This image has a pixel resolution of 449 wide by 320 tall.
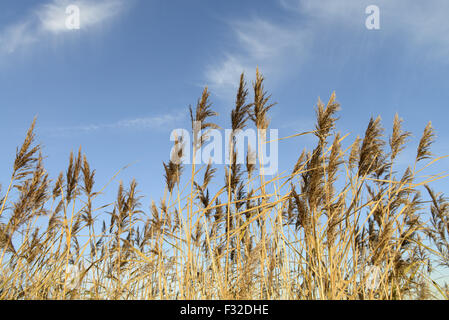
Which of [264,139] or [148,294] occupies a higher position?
[264,139]

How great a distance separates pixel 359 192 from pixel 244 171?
1260 mm

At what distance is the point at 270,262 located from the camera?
3748 mm

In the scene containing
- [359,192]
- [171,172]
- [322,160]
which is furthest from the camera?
[171,172]

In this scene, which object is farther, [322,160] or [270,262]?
[270,262]

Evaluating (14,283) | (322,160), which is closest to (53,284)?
(14,283)
